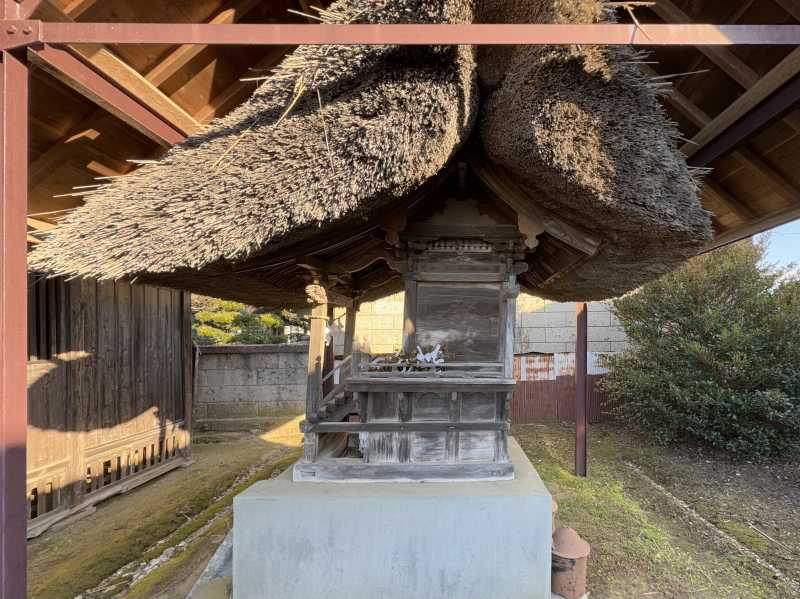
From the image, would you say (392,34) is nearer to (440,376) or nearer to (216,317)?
(440,376)

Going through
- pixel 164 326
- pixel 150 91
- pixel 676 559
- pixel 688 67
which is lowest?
pixel 676 559

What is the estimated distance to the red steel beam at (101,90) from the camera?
7.15 ft

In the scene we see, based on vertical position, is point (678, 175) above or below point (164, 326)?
above

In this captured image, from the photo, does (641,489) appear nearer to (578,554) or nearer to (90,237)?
(578,554)

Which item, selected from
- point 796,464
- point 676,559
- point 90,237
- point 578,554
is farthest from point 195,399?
point 796,464

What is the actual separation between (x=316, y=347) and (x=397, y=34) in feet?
7.97

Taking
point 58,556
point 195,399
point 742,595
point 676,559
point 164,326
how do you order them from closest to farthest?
point 742,595 → point 676,559 → point 58,556 → point 164,326 → point 195,399

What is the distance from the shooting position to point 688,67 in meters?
3.29

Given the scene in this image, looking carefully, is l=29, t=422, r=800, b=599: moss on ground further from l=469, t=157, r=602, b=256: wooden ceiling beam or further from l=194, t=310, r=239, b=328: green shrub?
l=194, t=310, r=239, b=328: green shrub

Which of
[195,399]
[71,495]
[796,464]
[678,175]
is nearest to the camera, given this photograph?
[678,175]

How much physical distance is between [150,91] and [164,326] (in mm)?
4739

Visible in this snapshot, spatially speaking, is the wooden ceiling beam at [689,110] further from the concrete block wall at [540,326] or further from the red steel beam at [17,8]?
the concrete block wall at [540,326]

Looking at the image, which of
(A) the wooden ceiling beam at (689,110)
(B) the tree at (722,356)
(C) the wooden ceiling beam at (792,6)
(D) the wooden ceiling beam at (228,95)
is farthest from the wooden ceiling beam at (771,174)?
(D) the wooden ceiling beam at (228,95)

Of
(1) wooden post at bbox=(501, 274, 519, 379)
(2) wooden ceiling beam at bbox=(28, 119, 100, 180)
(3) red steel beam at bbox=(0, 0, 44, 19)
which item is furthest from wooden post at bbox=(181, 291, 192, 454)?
(1) wooden post at bbox=(501, 274, 519, 379)
